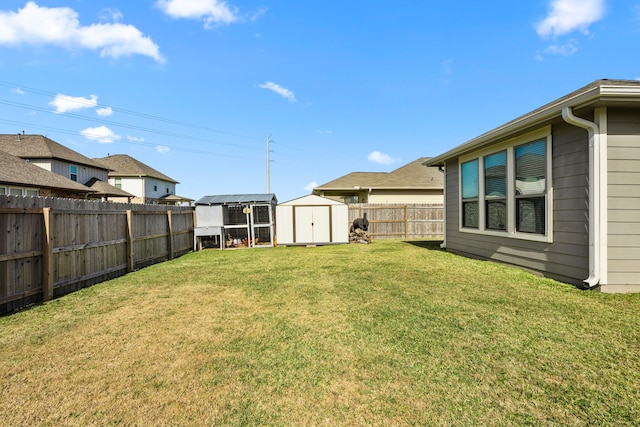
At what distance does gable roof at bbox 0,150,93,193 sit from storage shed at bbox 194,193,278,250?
8.00 meters

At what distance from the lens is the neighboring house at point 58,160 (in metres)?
17.4

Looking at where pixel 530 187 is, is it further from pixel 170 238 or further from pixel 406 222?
pixel 170 238

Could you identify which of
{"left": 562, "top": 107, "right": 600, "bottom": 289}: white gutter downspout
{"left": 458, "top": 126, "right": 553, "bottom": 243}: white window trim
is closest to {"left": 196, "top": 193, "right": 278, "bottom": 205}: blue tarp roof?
{"left": 458, "top": 126, "right": 553, "bottom": 243}: white window trim

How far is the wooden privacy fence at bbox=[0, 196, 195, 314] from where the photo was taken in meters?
4.25

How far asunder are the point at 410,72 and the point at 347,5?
15.4 feet

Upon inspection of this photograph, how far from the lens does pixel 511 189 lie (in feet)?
19.3

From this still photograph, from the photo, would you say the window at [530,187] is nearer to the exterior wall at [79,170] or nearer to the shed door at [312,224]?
the shed door at [312,224]

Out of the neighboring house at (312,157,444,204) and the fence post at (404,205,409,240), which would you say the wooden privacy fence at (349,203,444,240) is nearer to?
the fence post at (404,205,409,240)

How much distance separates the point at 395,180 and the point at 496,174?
35.5ft

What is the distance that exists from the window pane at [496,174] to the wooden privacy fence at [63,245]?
8804 mm

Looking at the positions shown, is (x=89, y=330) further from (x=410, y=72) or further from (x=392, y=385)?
(x=410, y=72)

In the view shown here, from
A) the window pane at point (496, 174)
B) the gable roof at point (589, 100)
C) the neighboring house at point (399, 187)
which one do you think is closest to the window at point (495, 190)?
the window pane at point (496, 174)

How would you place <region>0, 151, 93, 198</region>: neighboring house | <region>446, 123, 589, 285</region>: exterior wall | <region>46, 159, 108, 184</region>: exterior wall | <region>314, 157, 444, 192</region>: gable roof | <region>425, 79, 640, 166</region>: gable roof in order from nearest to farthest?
<region>425, 79, 640, 166</region>: gable roof, <region>446, 123, 589, 285</region>: exterior wall, <region>0, 151, 93, 198</region>: neighboring house, <region>314, 157, 444, 192</region>: gable roof, <region>46, 159, 108, 184</region>: exterior wall

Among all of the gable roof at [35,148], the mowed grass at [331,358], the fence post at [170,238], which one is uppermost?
the gable roof at [35,148]
